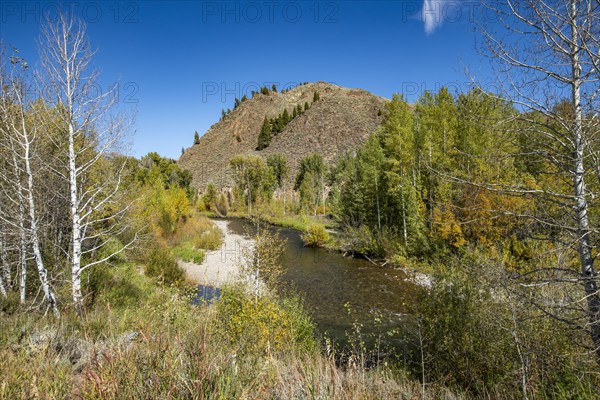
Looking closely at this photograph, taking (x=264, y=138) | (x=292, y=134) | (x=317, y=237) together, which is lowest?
(x=317, y=237)

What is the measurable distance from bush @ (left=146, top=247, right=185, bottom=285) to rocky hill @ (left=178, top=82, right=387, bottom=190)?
153ft

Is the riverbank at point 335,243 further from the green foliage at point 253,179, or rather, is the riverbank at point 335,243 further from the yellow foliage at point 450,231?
the green foliage at point 253,179

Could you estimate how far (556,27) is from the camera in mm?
4051

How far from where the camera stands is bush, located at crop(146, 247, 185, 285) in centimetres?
1567

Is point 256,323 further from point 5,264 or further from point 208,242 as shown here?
point 208,242

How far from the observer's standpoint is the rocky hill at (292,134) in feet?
233

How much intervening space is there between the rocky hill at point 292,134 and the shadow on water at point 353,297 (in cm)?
4330

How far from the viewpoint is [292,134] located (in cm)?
8019

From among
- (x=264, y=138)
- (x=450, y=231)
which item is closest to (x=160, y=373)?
(x=450, y=231)

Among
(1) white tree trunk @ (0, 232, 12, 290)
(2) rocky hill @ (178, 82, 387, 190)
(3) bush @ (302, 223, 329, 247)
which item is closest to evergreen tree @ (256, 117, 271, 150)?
(2) rocky hill @ (178, 82, 387, 190)

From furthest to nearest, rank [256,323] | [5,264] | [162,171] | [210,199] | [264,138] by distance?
[264,138] → [210,199] → [162,171] → [5,264] → [256,323]

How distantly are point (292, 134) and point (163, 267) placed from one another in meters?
67.4

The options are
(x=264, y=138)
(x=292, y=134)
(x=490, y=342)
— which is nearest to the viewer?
(x=490, y=342)

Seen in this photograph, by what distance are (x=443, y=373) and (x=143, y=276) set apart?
13.7 meters
